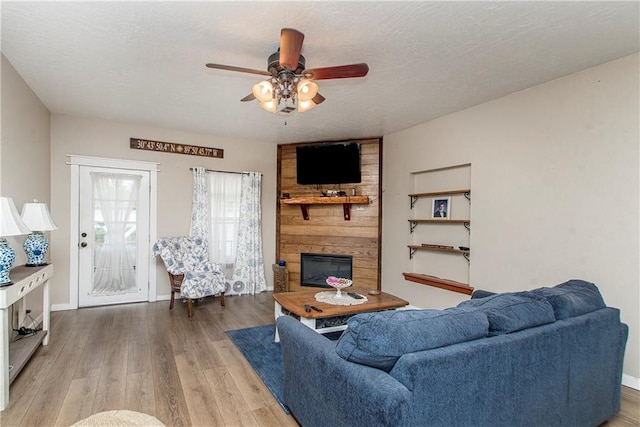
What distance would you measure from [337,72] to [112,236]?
3.95 m

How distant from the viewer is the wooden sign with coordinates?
4555 mm

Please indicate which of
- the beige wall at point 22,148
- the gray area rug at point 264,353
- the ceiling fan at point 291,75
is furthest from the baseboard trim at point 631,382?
the beige wall at point 22,148

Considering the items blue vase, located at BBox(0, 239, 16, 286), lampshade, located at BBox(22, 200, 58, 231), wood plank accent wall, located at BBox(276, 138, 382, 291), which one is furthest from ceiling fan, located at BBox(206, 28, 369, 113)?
wood plank accent wall, located at BBox(276, 138, 382, 291)

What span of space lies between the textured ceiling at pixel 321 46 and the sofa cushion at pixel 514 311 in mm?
1756

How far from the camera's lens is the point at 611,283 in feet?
8.31

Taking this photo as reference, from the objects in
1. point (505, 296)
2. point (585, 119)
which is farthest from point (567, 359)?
point (585, 119)

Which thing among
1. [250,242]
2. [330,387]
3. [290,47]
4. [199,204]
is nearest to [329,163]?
[250,242]

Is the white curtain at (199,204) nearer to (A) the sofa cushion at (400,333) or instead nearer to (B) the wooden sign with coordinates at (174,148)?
(B) the wooden sign with coordinates at (174,148)

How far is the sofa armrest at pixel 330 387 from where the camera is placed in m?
1.22

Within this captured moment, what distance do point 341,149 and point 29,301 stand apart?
169 inches

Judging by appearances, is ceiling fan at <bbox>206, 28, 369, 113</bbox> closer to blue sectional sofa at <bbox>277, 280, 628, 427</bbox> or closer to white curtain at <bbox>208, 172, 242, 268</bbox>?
blue sectional sofa at <bbox>277, 280, 628, 427</bbox>

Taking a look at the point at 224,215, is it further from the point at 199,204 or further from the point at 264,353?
the point at 264,353

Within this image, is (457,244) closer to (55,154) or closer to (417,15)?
(417,15)

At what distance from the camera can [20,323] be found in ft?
9.86
